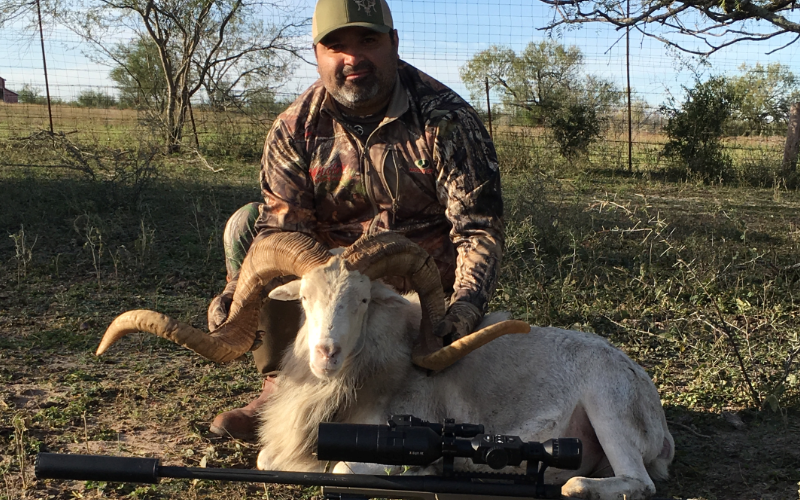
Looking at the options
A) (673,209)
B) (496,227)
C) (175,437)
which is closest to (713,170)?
(673,209)

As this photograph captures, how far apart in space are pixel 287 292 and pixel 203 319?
110 inches

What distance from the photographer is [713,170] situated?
1599 cm

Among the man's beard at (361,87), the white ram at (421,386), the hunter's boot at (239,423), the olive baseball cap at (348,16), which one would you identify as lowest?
the hunter's boot at (239,423)

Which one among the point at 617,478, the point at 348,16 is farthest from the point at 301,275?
the point at 617,478

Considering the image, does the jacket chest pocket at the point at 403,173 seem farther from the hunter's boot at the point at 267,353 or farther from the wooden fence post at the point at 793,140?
the wooden fence post at the point at 793,140

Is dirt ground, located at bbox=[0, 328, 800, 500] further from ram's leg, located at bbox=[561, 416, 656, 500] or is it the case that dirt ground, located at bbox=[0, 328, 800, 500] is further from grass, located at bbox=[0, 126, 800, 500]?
ram's leg, located at bbox=[561, 416, 656, 500]

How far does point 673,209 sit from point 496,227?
8084mm

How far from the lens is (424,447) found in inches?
113

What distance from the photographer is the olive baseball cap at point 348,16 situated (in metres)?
4.64

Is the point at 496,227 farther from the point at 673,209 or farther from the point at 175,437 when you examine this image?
the point at 673,209

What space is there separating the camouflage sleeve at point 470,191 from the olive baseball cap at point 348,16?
748mm

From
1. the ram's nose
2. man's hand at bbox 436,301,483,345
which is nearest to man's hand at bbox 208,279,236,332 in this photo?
the ram's nose

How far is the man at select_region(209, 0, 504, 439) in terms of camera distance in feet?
15.5

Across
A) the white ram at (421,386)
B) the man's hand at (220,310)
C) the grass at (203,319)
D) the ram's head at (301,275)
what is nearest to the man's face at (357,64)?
the ram's head at (301,275)
